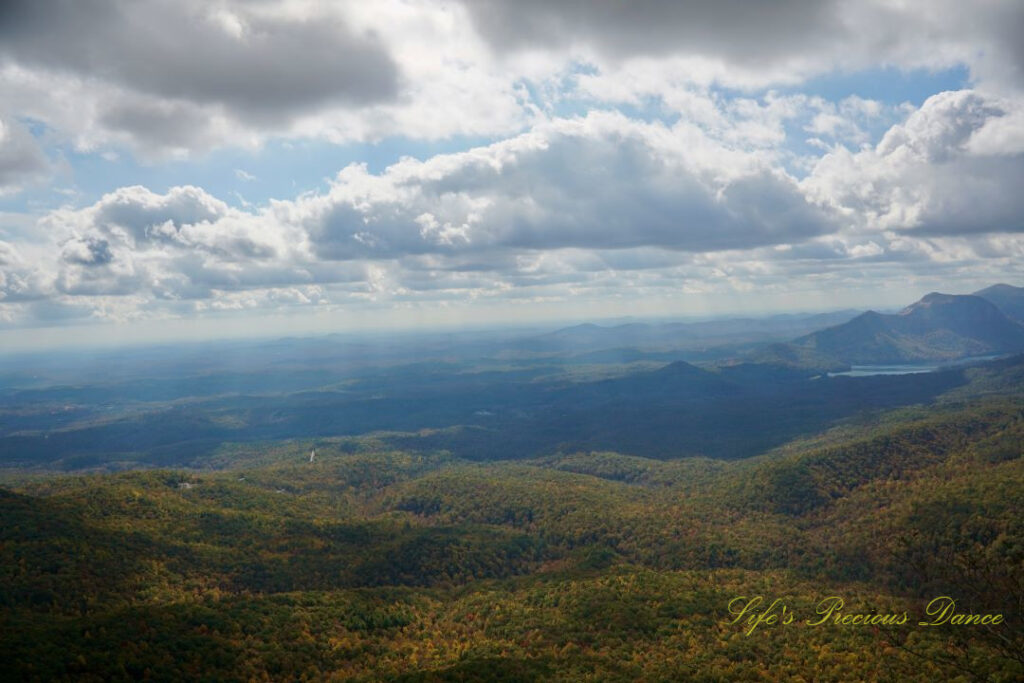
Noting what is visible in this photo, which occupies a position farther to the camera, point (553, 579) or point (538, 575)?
point (538, 575)

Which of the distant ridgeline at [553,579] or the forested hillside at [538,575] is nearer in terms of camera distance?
the distant ridgeline at [553,579]

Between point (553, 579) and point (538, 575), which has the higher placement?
point (553, 579)

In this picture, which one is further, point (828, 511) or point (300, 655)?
point (828, 511)

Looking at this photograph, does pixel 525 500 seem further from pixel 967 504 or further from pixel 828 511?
pixel 967 504

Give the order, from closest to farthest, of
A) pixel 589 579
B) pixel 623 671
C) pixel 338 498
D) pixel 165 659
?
pixel 165 659
pixel 623 671
pixel 589 579
pixel 338 498

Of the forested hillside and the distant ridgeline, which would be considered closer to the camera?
the distant ridgeline

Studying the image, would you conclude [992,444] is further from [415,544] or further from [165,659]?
[165,659]

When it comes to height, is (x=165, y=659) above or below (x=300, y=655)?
above

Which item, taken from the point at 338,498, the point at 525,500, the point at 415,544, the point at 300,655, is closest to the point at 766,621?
the point at 300,655

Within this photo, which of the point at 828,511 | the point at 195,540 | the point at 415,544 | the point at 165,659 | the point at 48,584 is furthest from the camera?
the point at 828,511

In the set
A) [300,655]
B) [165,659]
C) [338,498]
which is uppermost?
[165,659]
